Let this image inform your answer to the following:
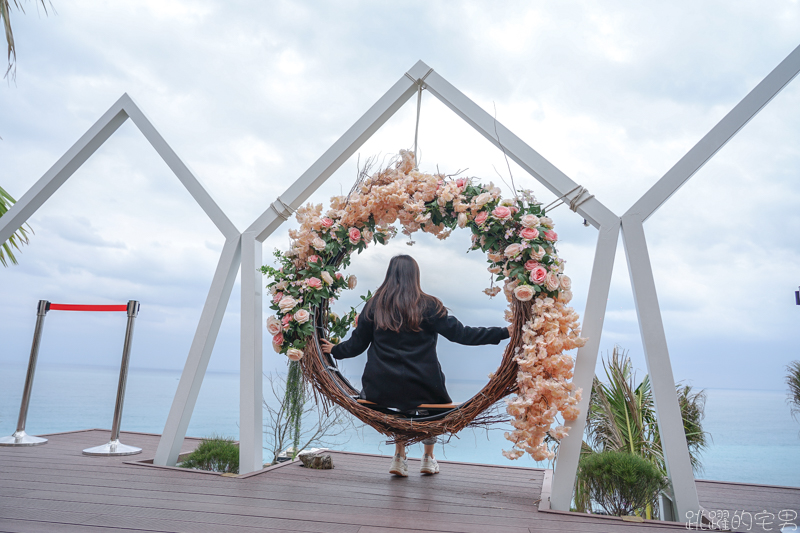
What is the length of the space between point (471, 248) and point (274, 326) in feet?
4.42

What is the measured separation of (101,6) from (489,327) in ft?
19.8

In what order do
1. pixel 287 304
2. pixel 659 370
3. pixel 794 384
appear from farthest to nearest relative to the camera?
pixel 794 384 < pixel 287 304 < pixel 659 370

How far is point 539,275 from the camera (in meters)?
2.54

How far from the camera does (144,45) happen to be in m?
5.80

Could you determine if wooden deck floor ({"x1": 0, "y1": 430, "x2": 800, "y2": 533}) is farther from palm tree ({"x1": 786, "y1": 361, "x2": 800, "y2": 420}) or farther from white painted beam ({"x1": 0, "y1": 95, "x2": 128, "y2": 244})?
white painted beam ({"x1": 0, "y1": 95, "x2": 128, "y2": 244})

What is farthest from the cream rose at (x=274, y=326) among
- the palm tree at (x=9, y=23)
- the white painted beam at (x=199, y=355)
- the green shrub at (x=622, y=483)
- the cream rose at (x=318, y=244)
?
the palm tree at (x=9, y=23)

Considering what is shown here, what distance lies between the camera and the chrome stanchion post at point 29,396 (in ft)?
11.9

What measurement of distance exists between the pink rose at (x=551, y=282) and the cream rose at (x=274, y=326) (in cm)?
166

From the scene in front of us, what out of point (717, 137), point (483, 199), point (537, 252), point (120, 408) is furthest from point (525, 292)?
point (120, 408)

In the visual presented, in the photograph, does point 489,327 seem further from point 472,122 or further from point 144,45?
point 144,45

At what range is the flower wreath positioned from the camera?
243cm

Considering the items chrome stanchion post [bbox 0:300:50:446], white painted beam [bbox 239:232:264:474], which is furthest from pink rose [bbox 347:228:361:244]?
chrome stanchion post [bbox 0:300:50:446]

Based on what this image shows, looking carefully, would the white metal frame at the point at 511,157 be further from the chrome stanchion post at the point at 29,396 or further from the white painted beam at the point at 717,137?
the chrome stanchion post at the point at 29,396

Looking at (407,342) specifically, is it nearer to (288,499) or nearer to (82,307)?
(288,499)
